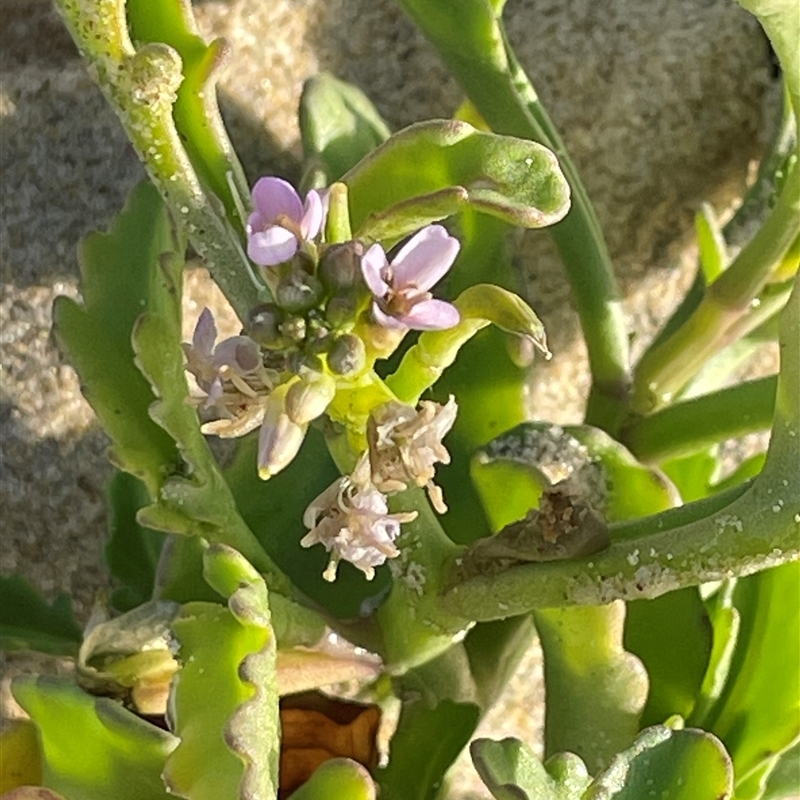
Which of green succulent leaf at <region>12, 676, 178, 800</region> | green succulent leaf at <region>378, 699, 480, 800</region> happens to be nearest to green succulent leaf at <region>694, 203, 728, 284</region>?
green succulent leaf at <region>378, 699, 480, 800</region>

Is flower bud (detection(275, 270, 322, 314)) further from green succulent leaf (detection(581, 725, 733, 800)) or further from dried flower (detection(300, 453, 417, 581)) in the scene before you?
green succulent leaf (detection(581, 725, 733, 800))

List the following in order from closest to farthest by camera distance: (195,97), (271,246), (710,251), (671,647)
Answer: (271,246) → (195,97) → (671,647) → (710,251)

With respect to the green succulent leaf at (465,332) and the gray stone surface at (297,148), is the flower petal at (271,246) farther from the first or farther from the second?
the gray stone surface at (297,148)

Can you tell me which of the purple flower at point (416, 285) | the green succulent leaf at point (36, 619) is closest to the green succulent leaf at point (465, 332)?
the purple flower at point (416, 285)

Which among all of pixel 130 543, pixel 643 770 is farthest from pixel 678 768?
pixel 130 543

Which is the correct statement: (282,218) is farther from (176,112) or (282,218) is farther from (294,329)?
(176,112)

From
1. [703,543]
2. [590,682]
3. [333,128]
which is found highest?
[333,128]
